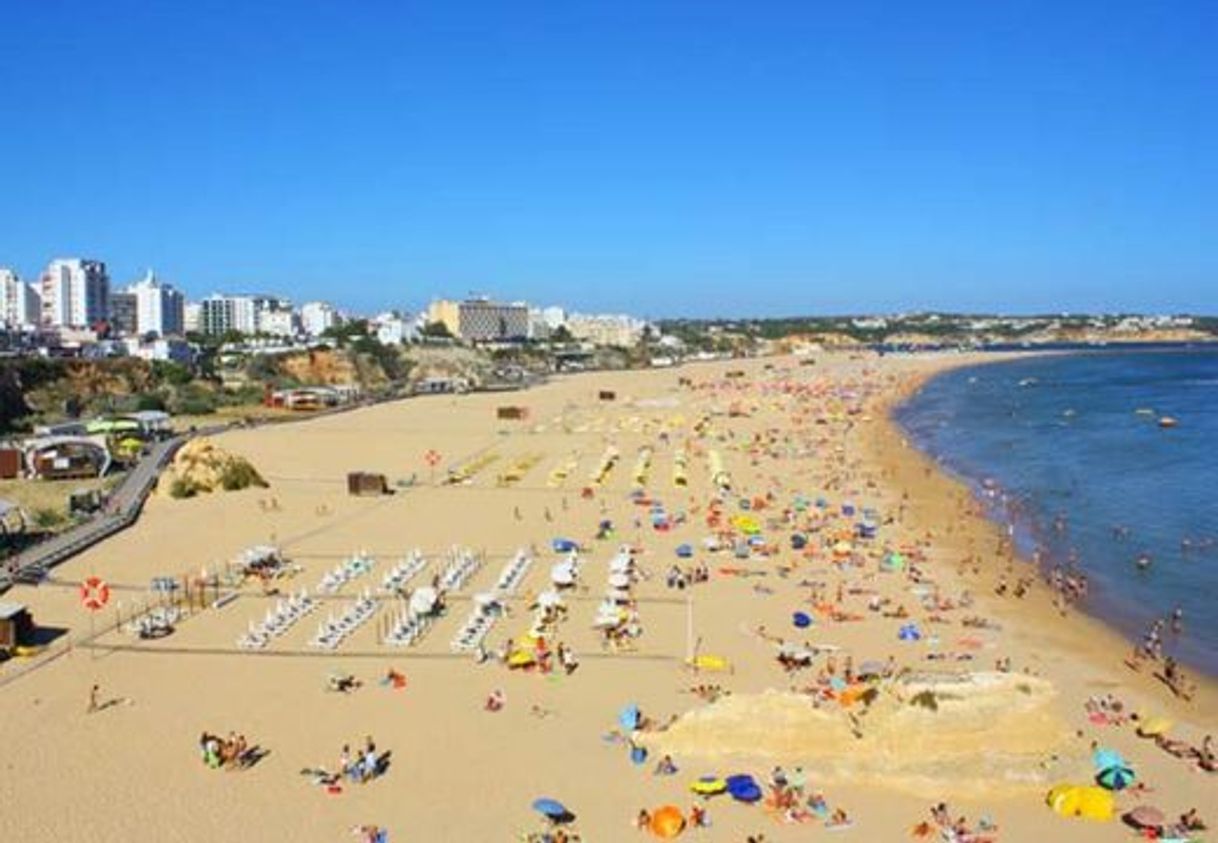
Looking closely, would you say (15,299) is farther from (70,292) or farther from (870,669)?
(870,669)

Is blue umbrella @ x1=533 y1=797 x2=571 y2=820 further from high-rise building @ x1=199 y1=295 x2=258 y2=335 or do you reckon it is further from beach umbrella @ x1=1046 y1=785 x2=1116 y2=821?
high-rise building @ x1=199 y1=295 x2=258 y2=335

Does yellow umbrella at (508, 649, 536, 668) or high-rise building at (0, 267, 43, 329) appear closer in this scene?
yellow umbrella at (508, 649, 536, 668)

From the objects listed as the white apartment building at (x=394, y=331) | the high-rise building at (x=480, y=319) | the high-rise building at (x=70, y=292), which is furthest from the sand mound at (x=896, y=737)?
the high-rise building at (x=480, y=319)

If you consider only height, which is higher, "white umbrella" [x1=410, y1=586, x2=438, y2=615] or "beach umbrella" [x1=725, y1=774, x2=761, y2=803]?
"white umbrella" [x1=410, y1=586, x2=438, y2=615]

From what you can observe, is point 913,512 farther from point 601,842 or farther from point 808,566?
point 601,842

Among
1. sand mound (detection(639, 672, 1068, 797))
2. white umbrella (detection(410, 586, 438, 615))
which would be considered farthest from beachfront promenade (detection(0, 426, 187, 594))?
sand mound (detection(639, 672, 1068, 797))

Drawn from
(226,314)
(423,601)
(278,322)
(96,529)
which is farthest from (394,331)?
(423,601)

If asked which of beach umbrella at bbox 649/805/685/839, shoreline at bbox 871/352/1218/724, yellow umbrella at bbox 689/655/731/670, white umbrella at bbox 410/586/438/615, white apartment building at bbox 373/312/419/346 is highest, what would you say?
white apartment building at bbox 373/312/419/346
